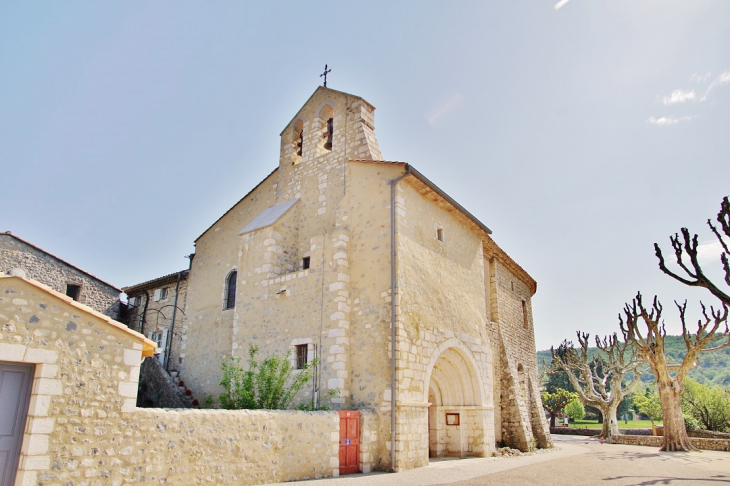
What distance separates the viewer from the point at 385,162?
517 inches

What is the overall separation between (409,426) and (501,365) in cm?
761

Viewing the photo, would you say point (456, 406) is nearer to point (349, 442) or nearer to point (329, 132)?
point (349, 442)

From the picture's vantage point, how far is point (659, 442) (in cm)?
2112

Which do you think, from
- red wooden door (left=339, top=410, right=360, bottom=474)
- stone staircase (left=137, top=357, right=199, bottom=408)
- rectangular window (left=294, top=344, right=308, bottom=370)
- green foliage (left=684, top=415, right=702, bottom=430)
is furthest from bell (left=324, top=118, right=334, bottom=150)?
green foliage (left=684, top=415, right=702, bottom=430)

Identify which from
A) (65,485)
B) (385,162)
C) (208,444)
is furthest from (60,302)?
(385,162)

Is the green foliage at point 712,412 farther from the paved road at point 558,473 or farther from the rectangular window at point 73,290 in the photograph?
the rectangular window at point 73,290

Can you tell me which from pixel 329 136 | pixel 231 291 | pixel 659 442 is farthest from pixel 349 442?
pixel 659 442

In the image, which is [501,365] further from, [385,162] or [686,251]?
[385,162]

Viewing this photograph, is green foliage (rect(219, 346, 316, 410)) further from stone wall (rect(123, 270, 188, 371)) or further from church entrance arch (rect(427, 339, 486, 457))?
stone wall (rect(123, 270, 188, 371))

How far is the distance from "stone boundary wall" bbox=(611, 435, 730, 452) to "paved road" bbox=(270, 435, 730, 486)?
454 cm

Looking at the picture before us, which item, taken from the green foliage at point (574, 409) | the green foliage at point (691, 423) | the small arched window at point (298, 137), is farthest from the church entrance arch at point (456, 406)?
the green foliage at point (574, 409)

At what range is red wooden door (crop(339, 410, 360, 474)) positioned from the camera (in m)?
10.4

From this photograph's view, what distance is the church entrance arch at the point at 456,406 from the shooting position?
14312 mm

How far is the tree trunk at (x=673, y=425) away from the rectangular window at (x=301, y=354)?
45.1 ft
